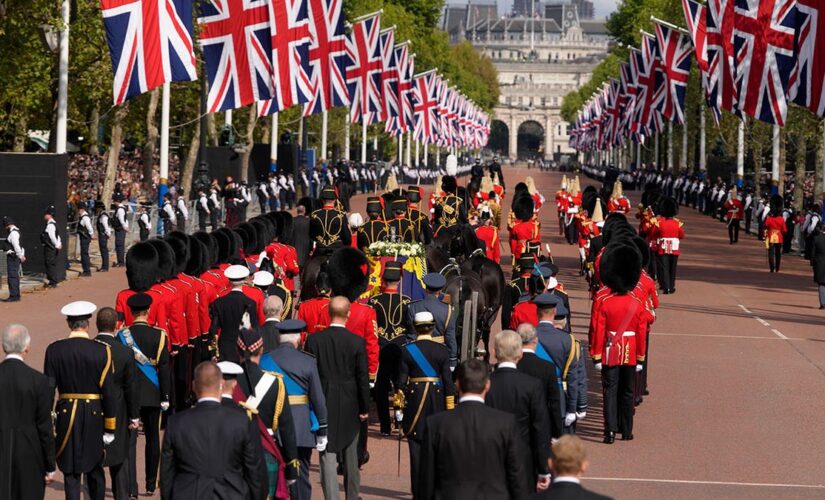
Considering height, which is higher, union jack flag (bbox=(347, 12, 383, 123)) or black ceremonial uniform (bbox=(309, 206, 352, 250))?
union jack flag (bbox=(347, 12, 383, 123))

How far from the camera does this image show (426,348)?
1134 cm

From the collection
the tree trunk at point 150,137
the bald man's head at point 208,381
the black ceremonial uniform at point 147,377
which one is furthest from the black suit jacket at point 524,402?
the tree trunk at point 150,137

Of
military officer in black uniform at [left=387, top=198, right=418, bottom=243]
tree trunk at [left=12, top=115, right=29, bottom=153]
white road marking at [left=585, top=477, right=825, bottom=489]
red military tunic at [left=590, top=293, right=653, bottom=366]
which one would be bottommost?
white road marking at [left=585, top=477, right=825, bottom=489]

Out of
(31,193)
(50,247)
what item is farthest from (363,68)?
(50,247)

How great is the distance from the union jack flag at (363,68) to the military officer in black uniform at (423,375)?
A: 38.3m

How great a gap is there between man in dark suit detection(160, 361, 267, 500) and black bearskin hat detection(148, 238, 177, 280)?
6.10 meters

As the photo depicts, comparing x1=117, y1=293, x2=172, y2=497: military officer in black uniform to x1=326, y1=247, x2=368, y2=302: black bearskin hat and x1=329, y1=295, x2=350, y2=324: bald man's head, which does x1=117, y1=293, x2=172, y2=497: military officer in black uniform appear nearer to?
x1=329, y1=295, x2=350, y2=324: bald man's head

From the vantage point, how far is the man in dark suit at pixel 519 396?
943 centimetres

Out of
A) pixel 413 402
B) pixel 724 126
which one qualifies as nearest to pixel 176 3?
pixel 413 402

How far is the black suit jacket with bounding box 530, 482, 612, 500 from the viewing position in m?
6.51

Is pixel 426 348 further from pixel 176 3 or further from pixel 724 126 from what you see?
pixel 724 126

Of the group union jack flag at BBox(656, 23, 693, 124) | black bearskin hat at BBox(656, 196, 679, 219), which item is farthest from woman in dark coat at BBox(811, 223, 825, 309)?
union jack flag at BBox(656, 23, 693, 124)

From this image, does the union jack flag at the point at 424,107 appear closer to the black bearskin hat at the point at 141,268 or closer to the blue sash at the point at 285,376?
the black bearskin hat at the point at 141,268

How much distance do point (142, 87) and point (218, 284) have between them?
8.36 m
